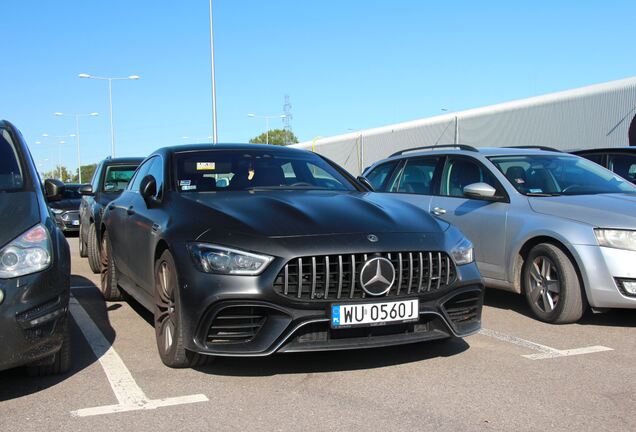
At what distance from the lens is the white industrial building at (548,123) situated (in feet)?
63.4

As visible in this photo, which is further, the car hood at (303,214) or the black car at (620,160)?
the black car at (620,160)

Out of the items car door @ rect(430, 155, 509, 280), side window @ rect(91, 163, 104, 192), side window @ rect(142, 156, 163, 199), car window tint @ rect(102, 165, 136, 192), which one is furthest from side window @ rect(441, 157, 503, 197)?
side window @ rect(91, 163, 104, 192)

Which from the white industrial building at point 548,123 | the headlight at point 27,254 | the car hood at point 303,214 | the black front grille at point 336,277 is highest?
the white industrial building at point 548,123

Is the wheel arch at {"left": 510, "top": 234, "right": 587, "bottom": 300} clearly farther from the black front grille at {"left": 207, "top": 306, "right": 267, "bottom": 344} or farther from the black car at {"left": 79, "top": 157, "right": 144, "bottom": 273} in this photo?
the black car at {"left": 79, "top": 157, "right": 144, "bottom": 273}

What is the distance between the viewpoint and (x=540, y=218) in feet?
18.9

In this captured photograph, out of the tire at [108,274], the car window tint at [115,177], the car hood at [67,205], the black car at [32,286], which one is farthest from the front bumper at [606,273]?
the car hood at [67,205]

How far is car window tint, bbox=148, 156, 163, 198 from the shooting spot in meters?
5.09

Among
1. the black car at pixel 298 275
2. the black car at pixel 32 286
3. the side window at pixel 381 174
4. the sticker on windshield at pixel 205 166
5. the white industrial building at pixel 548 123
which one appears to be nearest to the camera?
the black car at pixel 32 286

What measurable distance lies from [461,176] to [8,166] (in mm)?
4377

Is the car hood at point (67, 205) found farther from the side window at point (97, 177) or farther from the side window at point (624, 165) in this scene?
the side window at point (624, 165)

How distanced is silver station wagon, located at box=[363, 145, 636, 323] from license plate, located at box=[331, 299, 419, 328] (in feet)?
6.99

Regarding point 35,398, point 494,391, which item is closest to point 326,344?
point 494,391

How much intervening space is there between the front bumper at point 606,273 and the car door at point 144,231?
335 centimetres

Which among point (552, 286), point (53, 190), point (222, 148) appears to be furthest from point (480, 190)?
point (53, 190)
